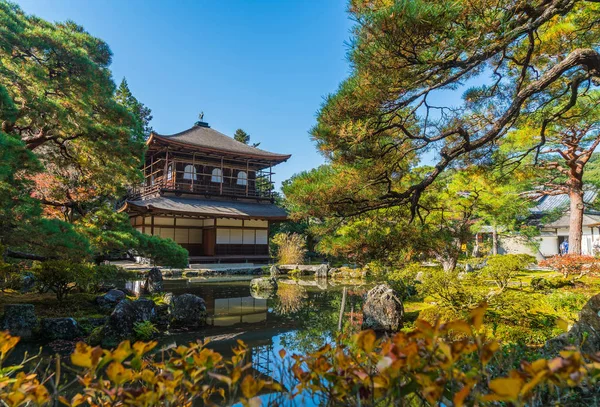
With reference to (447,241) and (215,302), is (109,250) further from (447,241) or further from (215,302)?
(447,241)

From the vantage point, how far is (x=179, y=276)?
13.4 metres

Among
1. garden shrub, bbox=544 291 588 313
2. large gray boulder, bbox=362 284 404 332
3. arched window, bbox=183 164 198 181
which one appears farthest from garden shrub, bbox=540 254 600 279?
arched window, bbox=183 164 198 181

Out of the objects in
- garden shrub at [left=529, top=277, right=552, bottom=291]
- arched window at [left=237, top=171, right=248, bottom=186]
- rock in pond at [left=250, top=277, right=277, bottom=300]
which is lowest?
rock in pond at [left=250, top=277, right=277, bottom=300]

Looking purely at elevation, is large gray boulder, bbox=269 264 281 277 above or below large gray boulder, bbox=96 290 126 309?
below

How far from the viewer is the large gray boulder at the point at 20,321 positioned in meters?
4.98

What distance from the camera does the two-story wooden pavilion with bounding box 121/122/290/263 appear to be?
16141 mm

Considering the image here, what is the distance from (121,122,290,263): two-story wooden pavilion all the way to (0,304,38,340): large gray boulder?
971 cm

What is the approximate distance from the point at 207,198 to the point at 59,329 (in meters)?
12.9

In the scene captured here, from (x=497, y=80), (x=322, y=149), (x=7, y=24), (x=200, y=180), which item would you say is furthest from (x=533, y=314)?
(x=200, y=180)

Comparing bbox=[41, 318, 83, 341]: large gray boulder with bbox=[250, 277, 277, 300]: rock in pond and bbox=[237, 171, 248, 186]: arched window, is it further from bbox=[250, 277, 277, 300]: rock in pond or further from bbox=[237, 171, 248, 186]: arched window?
bbox=[237, 171, 248, 186]: arched window

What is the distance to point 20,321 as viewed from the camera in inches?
198

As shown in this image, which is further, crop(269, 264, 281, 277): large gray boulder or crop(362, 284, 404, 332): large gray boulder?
crop(269, 264, 281, 277): large gray boulder

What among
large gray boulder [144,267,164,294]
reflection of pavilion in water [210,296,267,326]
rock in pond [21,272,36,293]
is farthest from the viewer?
large gray boulder [144,267,164,294]

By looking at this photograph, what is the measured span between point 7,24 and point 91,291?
511 centimetres
